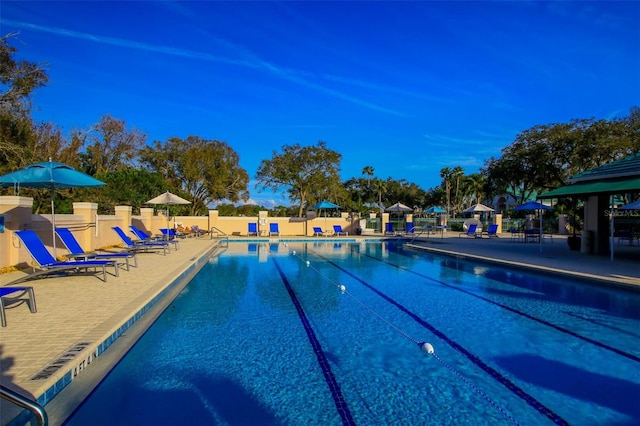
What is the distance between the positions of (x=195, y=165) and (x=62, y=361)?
28.9m

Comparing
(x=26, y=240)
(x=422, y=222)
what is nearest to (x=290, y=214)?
(x=422, y=222)

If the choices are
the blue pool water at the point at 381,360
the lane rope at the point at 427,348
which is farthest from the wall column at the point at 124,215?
the lane rope at the point at 427,348

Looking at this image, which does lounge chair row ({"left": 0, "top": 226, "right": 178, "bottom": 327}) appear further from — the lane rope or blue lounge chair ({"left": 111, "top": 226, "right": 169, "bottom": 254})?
the lane rope

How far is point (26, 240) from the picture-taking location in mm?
7355

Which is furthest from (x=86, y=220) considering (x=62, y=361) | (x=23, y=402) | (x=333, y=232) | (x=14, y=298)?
(x=333, y=232)

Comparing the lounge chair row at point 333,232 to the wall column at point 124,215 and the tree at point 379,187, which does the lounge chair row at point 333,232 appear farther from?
the tree at point 379,187

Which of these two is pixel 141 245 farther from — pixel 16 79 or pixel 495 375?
pixel 495 375

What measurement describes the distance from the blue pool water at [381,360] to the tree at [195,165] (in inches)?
952

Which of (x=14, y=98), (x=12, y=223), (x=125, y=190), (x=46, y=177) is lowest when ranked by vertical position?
(x=12, y=223)

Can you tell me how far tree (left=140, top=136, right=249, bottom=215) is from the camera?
103 feet

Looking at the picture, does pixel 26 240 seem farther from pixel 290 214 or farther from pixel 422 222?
pixel 290 214

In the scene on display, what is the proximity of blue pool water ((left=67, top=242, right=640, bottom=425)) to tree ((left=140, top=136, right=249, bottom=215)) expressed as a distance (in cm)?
2417

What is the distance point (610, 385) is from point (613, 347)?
1334 mm

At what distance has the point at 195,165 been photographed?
1228 inches
